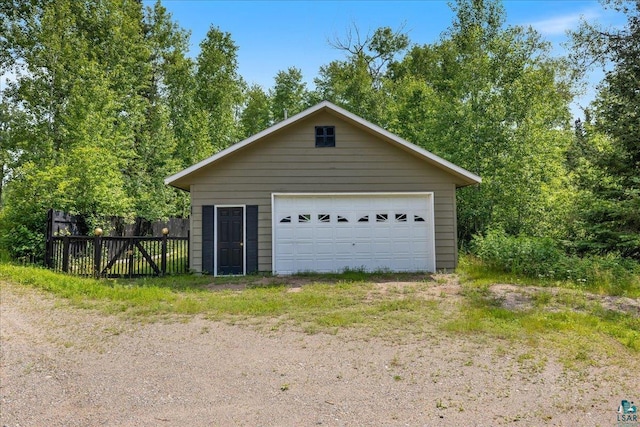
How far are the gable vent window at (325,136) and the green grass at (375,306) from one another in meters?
3.67

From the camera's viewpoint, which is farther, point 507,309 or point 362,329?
point 507,309

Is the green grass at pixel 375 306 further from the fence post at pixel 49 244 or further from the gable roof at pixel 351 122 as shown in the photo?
the gable roof at pixel 351 122

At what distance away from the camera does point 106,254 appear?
12102 millimetres

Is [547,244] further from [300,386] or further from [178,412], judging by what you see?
[178,412]

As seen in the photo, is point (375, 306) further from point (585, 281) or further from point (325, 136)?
point (325, 136)

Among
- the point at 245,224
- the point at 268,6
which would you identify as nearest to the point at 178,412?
the point at 245,224

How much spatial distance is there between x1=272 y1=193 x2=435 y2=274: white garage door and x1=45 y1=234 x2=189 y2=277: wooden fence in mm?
3093

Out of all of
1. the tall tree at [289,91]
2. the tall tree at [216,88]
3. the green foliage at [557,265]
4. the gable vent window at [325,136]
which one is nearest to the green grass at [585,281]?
the green foliage at [557,265]

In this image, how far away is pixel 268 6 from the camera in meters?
13.5

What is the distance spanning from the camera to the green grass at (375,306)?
6.44 m

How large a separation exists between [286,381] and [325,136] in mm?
8512

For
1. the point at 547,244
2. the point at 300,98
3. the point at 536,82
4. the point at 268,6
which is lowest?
the point at 547,244

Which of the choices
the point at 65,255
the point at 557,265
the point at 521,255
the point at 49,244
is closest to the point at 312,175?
the point at 521,255

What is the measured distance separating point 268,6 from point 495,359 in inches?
→ 479
